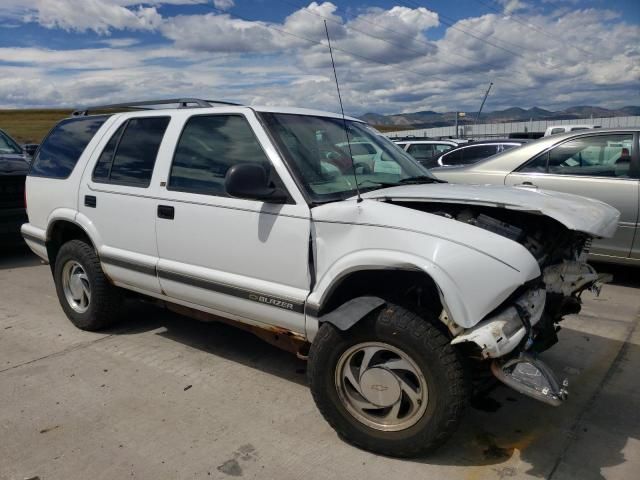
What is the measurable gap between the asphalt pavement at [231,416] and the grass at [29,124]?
1061 inches

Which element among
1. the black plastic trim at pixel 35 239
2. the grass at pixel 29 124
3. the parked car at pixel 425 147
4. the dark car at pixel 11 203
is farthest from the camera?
the grass at pixel 29 124

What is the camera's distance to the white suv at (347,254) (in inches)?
101

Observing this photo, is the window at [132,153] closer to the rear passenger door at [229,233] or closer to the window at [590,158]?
the rear passenger door at [229,233]

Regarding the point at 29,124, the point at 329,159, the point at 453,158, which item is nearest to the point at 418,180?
the point at 329,159

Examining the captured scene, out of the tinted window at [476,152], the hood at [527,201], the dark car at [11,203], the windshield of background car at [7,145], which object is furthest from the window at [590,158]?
the windshield of background car at [7,145]

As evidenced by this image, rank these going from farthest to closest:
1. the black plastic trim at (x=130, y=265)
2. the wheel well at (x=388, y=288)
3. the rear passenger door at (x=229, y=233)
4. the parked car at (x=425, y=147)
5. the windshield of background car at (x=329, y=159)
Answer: the parked car at (x=425, y=147)
the black plastic trim at (x=130, y=265)
the windshield of background car at (x=329, y=159)
the rear passenger door at (x=229, y=233)
the wheel well at (x=388, y=288)

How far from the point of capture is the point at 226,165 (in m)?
3.50

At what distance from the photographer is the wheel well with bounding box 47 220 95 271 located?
4645 millimetres

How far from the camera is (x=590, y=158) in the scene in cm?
590

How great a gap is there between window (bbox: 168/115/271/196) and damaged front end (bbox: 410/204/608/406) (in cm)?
121

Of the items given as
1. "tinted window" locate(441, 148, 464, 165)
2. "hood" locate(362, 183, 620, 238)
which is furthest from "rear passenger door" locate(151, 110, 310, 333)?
"tinted window" locate(441, 148, 464, 165)

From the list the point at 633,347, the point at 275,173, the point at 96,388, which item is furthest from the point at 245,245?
the point at 633,347

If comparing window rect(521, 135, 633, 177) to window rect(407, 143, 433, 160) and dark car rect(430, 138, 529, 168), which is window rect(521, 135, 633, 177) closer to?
dark car rect(430, 138, 529, 168)

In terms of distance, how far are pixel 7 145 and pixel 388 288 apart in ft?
26.4
